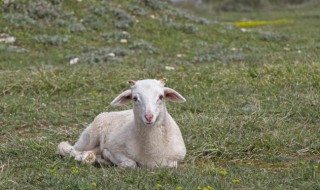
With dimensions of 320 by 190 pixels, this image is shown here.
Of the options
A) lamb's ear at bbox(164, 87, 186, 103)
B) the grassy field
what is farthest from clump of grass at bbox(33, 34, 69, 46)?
lamb's ear at bbox(164, 87, 186, 103)

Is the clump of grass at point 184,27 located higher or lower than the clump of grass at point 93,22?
lower

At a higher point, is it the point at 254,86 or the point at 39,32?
the point at 254,86

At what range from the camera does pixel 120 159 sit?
276 inches

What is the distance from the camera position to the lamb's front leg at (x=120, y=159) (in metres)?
6.89

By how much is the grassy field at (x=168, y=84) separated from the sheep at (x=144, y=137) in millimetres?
225

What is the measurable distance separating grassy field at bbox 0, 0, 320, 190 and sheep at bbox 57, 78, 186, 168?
22 cm

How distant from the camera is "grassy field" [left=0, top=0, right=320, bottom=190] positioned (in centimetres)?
656

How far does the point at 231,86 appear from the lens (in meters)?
11.9

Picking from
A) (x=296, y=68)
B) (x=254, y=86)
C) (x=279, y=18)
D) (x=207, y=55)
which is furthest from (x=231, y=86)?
(x=279, y=18)

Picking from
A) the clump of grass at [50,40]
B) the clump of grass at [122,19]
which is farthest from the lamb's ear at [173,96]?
the clump of grass at [122,19]

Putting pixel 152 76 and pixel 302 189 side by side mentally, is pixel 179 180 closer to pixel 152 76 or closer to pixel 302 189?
pixel 302 189

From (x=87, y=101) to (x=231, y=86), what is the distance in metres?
2.56

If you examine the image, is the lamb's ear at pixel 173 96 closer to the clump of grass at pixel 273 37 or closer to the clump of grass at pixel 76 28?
the clump of grass at pixel 76 28

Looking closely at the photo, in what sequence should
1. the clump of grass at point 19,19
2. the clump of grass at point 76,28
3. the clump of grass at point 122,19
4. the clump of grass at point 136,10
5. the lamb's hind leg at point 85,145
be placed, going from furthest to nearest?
the clump of grass at point 136,10 → the clump of grass at point 122,19 → the clump of grass at point 76,28 → the clump of grass at point 19,19 → the lamb's hind leg at point 85,145
